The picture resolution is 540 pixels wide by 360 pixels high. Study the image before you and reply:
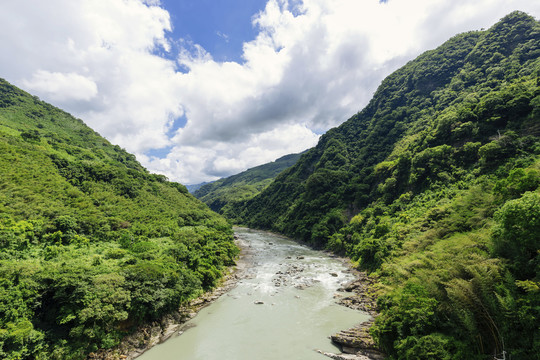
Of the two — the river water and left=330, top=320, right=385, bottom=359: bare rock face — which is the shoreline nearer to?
left=330, top=320, right=385, bottom=359: bare rock face

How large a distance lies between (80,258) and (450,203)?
47277 mm

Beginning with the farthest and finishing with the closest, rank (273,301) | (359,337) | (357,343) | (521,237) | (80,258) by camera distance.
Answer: (273,301) < (80,258) < (359,337) < (357,343) < (521,237)

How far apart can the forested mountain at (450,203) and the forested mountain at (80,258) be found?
67.5 feet

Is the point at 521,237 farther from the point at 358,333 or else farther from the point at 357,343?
the point at 358,333

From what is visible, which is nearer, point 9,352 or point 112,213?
point 9,352

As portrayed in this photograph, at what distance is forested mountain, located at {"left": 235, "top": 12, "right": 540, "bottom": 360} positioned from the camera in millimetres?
13148

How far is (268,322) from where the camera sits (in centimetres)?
2400

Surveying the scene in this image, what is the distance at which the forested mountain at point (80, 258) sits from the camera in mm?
16000

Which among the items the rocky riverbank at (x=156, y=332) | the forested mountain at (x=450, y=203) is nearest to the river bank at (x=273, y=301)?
the rocky riverbank at (x=156, y=332)

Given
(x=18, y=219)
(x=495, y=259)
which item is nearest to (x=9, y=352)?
(x=18, y=219)

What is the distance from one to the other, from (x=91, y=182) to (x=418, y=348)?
58566 mm

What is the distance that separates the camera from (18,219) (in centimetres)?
2661

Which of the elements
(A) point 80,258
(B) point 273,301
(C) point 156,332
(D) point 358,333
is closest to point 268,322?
(B) point 273,301

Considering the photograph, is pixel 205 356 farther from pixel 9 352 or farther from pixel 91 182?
pixel 91 182
